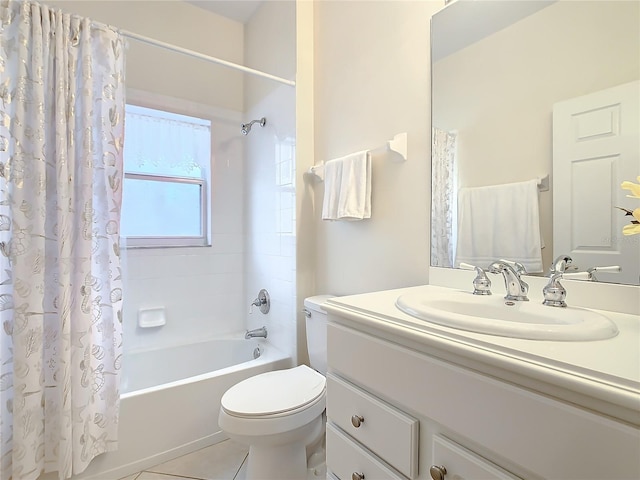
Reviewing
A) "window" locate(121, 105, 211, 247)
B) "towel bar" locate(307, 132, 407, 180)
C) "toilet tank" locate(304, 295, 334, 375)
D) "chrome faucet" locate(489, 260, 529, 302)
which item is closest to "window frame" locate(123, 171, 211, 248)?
"window" locate(121, 105, 211, 247)

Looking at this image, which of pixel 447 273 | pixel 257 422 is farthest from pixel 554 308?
pixel 257 422

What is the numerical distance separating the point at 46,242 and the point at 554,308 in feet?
5.79

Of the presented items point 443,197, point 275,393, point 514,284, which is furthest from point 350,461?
point 443,197

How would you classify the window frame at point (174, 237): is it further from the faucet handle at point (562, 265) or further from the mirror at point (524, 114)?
the faucet handle at point (562, 265)

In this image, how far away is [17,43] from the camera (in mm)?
1249

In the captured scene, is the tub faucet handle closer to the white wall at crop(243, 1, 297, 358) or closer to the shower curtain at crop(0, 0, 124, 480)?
the white wall at crop(243, 1, 297, 358)

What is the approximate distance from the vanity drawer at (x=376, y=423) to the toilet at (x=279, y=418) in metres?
0.37

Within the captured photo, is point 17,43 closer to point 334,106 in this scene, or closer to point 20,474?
point 334,106

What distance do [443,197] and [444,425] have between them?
2.66ft

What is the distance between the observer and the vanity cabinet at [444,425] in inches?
18.5

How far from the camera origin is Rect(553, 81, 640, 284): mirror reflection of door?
803mm

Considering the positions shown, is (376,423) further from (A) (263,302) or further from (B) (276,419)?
(A) (263,302)

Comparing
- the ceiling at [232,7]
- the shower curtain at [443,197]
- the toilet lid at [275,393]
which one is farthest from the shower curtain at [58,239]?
the shower curtain at [443,197]

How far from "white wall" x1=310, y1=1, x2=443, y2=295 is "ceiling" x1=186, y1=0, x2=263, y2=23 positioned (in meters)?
0.67
